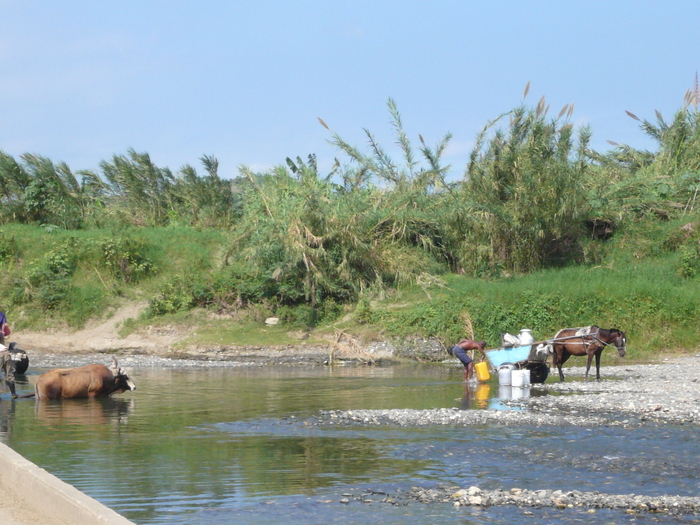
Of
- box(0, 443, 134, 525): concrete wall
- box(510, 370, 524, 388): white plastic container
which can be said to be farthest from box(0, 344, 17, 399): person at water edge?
box(510, 370, 524, 388): white plastic container

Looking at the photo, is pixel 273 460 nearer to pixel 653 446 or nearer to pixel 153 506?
pixel 153 506

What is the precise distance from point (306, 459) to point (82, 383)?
300 inches

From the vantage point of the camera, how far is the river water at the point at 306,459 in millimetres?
7941

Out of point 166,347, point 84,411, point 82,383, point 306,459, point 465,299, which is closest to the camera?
point 306,459

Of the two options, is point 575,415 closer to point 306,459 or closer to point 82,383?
point 306,459

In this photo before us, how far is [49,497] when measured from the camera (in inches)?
249

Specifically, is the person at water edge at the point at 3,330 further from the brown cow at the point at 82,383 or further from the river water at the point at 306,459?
the river water at the point at 306,459

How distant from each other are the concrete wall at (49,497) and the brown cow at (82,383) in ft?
28.5

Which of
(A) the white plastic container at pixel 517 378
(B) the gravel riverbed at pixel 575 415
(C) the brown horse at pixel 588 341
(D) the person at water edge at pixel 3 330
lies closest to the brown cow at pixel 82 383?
(D) the person at water edge at pixel 3 330

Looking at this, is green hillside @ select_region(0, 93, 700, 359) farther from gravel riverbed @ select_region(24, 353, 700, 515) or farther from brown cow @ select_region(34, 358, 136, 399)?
brown cow @ select_region(34, 358, 136, 399)

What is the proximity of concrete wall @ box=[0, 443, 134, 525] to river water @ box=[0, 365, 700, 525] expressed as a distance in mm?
1137

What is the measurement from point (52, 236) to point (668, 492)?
109 ft

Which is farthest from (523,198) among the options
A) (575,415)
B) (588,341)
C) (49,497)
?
(49,497)

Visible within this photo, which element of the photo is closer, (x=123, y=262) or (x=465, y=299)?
(x=465, y=299)
